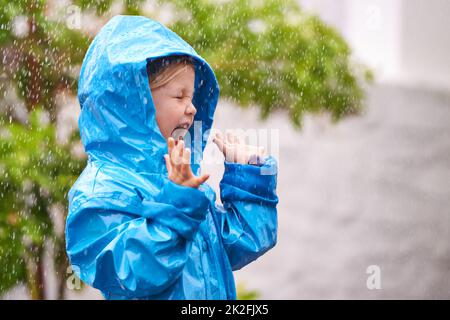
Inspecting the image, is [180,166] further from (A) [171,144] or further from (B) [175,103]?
(B) [175,103]

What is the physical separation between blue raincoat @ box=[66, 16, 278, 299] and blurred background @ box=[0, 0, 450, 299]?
1944 mm

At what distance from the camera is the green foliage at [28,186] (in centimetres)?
418

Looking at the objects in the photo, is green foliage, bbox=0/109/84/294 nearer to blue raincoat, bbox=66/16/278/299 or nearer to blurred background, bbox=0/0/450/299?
blurred background, bbox=0/0/450/299

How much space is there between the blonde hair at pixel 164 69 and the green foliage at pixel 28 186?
1887 mm

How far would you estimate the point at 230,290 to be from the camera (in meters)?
2.37

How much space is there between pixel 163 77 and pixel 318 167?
14.1 feet

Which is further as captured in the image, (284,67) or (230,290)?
(284,67)

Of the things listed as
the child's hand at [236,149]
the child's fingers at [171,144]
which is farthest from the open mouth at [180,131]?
the child's fingers at [171,144]

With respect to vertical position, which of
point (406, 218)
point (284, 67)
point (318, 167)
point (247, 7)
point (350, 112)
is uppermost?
point (247, 7)

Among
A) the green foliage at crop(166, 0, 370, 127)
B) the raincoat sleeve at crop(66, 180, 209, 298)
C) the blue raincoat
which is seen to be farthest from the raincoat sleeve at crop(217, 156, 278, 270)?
the green foliage at crop(166, 0, 370, 127)

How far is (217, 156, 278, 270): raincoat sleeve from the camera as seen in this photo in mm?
2420
